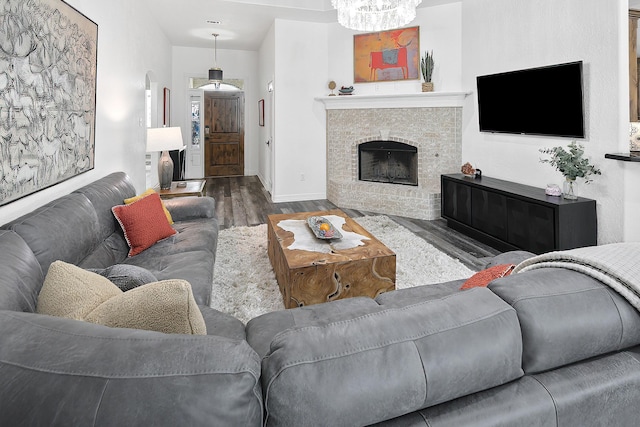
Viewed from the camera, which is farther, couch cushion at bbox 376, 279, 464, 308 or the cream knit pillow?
couch cushion at bbox 376, 279, 464, 308

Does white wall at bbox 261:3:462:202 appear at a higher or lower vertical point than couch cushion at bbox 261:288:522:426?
higher

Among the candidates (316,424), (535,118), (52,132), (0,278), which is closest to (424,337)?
(316,424)

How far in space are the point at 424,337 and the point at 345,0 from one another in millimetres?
3573

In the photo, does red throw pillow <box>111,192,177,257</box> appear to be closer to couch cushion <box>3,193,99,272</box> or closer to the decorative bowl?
couch cushion <box>3,193,99,272</box>

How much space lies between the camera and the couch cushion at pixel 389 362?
0.74m

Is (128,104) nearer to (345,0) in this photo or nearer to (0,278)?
(345,0)

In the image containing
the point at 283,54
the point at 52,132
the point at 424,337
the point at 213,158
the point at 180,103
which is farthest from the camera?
the point at 213,158

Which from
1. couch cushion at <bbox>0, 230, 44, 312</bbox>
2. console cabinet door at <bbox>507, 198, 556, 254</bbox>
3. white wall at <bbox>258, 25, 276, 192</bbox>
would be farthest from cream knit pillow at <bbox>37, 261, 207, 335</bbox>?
white wall at <bbox>258, 25, 276, 192</bbox>

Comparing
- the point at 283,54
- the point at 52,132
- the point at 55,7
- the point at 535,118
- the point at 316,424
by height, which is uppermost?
the point at 283,54

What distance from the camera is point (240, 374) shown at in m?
0.71

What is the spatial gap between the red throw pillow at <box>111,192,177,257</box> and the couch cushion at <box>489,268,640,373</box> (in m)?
2.51

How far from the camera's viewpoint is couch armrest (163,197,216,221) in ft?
11.9

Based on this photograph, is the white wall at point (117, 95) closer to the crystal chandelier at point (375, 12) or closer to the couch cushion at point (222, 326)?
the couch cushion at point (222, 326)

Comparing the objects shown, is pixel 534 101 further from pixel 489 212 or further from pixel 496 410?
pixel 496 410
